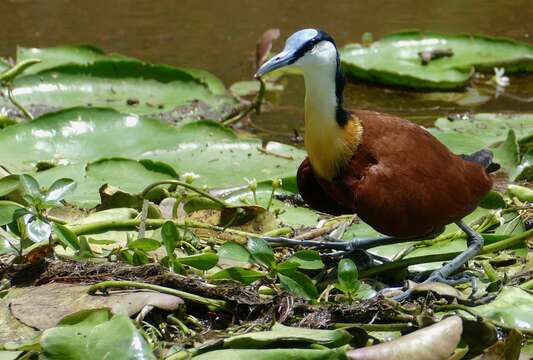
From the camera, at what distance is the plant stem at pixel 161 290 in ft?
11.2

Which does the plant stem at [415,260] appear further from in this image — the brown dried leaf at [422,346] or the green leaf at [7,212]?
the green leaf at [7,212]

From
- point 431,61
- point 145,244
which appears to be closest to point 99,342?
point 145,244

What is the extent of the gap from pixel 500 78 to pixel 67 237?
408cm

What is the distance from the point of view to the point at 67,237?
11.8 feet

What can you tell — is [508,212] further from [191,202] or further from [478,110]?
[478,110]

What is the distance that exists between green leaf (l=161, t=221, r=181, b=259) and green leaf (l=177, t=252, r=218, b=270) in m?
0.05

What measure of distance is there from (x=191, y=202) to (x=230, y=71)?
327cm

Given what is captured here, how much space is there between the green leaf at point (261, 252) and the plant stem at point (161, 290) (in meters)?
0.18

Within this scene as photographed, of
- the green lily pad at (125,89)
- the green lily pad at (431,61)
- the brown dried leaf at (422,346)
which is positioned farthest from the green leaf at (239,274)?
the green lily pad at (431,61)

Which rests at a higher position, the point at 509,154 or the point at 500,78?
the point at 509,154

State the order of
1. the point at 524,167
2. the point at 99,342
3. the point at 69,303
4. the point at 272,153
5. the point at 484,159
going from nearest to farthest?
1. the point at 99,342
2. the point at 69,303
3. the point at 484,159
4. the point at 524,167
5. the point at 272,153

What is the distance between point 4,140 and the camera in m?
4.91

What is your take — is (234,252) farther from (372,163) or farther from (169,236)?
(372,163)

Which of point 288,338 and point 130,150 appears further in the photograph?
point 130,150
